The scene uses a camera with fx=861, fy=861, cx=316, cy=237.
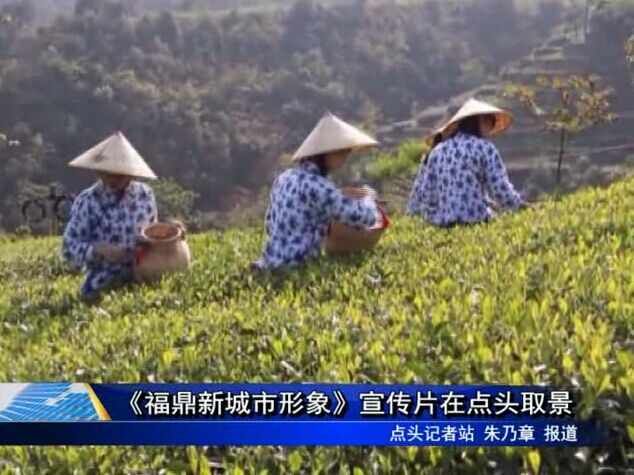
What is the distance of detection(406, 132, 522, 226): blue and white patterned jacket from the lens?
21.4 ft

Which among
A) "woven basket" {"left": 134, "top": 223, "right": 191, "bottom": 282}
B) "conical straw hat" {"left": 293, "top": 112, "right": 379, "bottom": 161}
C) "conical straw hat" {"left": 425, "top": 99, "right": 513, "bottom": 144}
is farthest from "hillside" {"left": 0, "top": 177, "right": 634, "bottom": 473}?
"conical straw hat" {"left": 425, "top": 99, "right": 513, "bottom": 144}

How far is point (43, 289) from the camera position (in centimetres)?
714

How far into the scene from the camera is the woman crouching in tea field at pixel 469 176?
6527mm

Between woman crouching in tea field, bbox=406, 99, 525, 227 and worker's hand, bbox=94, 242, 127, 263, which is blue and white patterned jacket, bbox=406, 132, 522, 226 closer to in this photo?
woman crouching in tea field, bbox=406, 99, 525, 227

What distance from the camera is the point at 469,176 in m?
6.54

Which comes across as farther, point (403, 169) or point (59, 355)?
point (403, 169)

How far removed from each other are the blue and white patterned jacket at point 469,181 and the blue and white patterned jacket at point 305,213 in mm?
1402

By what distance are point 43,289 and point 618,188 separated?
4.81 metres

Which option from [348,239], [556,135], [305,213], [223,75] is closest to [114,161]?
[305,213]

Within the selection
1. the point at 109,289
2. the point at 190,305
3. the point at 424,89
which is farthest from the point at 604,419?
the point at 424,89

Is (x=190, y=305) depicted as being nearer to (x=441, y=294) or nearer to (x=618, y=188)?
(x=441, y=294)

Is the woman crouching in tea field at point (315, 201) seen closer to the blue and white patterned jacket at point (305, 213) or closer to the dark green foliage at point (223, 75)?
the blue and white patterned jacket at point (305, 213)
